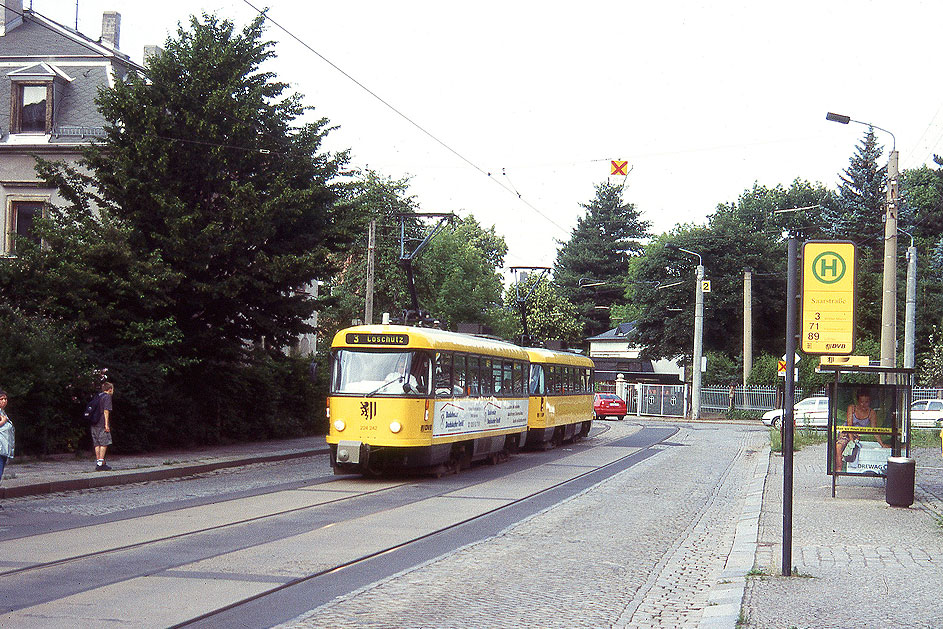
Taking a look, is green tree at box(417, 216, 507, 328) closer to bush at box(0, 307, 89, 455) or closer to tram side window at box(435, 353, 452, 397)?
tram side window at box(435, 353, 452, 397)

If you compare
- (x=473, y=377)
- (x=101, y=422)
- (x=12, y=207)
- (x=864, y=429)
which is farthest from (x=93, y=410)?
(x=12, y=207)

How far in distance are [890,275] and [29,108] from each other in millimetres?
25204

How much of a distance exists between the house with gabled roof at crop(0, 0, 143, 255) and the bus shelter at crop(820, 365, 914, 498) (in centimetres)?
2332

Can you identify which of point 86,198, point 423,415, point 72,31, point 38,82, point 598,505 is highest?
point 72,31

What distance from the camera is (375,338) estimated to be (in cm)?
1883

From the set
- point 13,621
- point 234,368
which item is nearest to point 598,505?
point 13,621

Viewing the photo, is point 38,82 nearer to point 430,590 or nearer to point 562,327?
point 430,590

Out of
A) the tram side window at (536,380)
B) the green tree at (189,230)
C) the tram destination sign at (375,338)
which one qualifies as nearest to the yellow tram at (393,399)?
the tram destination sign at (375,338)

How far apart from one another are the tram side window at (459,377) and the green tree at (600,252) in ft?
257

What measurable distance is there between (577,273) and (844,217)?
34.0 m

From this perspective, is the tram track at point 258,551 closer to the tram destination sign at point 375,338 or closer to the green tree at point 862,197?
the tram destination sign at point 375,338

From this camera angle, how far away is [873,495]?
1684 cm

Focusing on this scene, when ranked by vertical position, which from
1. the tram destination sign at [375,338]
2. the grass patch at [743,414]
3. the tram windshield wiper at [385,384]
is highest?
the tram destination sign at [375,338]

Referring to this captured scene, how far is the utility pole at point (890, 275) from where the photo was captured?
25.2 meters
